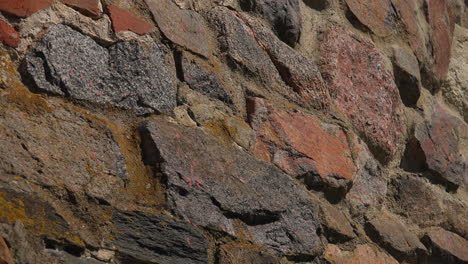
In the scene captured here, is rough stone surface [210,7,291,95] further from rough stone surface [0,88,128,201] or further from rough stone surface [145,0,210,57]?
rough stone surface [0,88,128,201]

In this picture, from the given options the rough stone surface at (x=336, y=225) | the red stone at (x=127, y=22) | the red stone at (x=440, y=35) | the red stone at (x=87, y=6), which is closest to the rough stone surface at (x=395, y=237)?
the rough stone surface at (x=336, y=225)

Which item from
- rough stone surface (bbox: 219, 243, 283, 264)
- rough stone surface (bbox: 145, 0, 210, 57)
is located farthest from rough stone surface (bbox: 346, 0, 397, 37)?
rough stone surface (bbox: 219, 243, 283, 264)

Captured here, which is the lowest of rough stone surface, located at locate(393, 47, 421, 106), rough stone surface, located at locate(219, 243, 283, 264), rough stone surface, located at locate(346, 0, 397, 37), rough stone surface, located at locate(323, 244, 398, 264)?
rough stone surface, located at locate(323, 244, 398, 264)

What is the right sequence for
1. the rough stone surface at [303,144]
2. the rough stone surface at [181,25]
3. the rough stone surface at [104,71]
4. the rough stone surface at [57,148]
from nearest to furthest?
1. the rough stone surface at [57,148]
2. the rough stone surface at [104,71]
3. the rough stone surface at [181,25]
4. the rough stone surface at [303,144]

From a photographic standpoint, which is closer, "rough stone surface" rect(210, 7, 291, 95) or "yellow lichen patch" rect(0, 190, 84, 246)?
"yellow lichen patch" rect(0, 190, 84, 246)

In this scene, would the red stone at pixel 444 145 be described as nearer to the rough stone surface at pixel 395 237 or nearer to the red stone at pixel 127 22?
the rough stone surface at pixel 395 237

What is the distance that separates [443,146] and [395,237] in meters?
0.50

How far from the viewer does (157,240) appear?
1380 mm

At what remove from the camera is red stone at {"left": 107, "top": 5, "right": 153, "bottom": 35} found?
155 cm

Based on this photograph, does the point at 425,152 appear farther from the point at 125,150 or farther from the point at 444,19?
the point at 125,150

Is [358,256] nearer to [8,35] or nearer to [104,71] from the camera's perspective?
[104,71]

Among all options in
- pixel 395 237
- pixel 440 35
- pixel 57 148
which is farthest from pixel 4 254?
pixel 440 35

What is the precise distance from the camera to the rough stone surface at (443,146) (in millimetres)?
2371

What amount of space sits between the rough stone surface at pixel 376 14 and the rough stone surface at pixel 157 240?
40.1 inches
